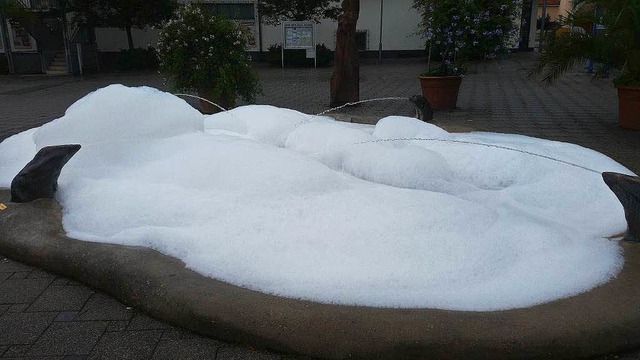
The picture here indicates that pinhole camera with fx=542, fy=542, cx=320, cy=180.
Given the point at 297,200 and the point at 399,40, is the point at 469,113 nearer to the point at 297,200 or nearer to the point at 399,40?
the point at 297,200

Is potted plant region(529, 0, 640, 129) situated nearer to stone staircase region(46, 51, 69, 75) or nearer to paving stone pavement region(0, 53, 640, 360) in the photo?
paving stone pavement region(0, 53, 640, 360)

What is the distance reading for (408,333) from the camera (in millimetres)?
2201

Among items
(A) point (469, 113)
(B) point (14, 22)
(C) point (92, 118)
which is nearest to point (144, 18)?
(B) point (14, 22)

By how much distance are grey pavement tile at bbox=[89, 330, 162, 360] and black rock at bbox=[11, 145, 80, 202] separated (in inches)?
67.0

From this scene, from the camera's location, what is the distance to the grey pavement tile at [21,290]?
111 inches

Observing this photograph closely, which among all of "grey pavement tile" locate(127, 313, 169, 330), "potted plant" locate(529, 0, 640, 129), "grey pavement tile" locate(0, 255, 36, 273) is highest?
"potted plant" locate(529, 0, 640, 129)

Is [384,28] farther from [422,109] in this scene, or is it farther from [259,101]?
[422,109]

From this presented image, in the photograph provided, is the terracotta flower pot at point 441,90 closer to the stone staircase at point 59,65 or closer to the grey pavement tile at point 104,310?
the grey pavement tile at point 104,310

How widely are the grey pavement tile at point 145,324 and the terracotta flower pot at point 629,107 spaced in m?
6.95

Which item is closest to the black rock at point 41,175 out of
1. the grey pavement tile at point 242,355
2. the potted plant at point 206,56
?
the grey pavement tile at point 242,355

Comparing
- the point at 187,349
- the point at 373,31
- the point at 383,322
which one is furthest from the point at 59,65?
the point at 383,322

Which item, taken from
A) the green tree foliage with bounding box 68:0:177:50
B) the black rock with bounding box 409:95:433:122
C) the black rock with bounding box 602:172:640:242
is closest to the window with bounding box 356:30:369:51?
the green tree foliage with bounding box 68:0:177:50

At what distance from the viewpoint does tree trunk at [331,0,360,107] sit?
9.40m

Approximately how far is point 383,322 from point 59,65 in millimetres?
19990
